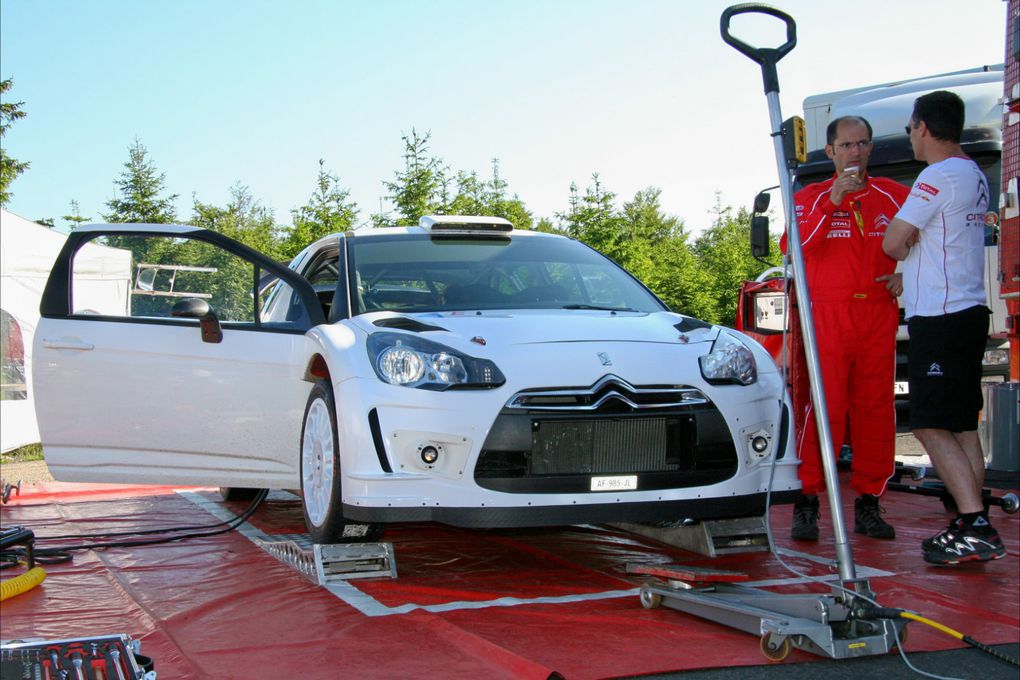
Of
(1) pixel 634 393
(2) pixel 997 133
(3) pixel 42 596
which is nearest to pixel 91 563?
(3) pixel 42 596

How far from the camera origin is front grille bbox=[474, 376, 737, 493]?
403 centimetres

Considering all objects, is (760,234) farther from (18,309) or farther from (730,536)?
(18,309)

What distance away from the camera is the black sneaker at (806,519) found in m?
5.33

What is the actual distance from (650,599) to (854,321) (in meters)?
2.08

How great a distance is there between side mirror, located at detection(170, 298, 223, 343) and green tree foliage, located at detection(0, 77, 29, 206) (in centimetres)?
3280

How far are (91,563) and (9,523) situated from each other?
184 cm

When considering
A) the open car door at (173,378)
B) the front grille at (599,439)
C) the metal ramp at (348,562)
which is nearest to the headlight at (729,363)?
the front grille at (599,439)

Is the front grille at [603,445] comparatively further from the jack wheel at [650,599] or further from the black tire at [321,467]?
the black tire at [321,467]

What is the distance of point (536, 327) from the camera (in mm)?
4395

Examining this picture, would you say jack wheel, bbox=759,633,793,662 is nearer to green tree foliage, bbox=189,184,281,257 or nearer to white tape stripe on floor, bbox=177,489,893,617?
white tape stripe on floor, bbox=177,489,893,617

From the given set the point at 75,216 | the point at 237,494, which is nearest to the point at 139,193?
the point at 75,216

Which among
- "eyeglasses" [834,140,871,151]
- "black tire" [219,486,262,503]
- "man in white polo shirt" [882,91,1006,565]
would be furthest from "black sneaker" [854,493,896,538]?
"black tire" [219,486,262,503]

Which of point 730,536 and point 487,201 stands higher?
point 487,201

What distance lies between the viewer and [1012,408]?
570 centimetres
